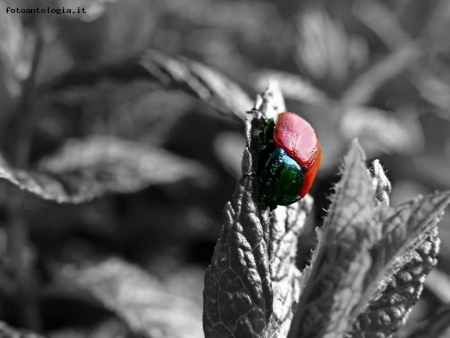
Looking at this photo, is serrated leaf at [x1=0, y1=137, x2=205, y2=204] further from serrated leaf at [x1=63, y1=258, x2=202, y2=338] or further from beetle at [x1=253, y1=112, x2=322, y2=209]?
beetle at [x1=253, y1=112, x2=322, y2=209]

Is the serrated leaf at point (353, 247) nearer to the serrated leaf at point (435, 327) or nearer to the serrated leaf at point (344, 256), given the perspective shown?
the serrated leaf at point (344, 256)

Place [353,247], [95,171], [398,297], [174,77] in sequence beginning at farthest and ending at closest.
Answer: [95,171] < [174,77] < [398,297] < [353,247]

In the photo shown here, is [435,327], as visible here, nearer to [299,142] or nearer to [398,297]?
[398,297]

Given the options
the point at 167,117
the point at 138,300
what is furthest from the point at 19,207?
the point at 167,117

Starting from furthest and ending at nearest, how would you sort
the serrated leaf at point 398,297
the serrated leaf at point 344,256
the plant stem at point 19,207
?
1. the plant stem at point 19,207
2. the serrated leaf at point 398,297
3. the serrated leaf at point 344,256

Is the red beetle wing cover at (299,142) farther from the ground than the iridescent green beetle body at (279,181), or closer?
farther from the ground

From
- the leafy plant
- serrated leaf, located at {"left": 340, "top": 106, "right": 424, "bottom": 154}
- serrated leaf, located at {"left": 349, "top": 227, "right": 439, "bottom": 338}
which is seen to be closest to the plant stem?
the leafy plant

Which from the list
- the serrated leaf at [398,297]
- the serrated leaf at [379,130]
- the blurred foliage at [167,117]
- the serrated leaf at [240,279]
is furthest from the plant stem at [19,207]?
the serrated leaf at [379,130]
